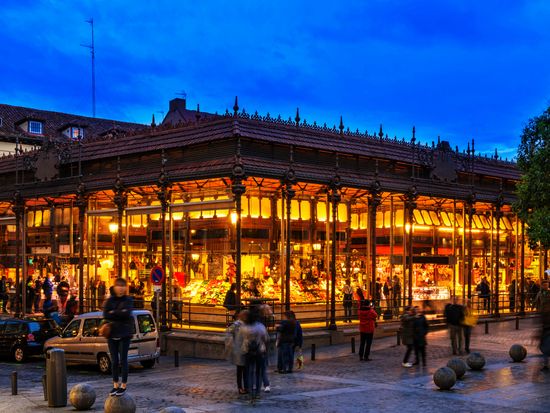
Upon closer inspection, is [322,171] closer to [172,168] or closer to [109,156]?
[172,168]

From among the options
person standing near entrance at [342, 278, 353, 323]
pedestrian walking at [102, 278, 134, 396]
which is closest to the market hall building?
person standing near entrance at [342, 278, 353, 323]

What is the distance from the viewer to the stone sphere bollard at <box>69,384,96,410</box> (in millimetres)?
13930

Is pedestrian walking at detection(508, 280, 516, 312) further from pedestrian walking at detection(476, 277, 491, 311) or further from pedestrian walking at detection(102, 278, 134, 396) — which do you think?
pedestrian walking at detection(102, 278, 134, 396)

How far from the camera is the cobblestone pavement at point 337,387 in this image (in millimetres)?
14383

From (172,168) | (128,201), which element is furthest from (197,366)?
(128,201)

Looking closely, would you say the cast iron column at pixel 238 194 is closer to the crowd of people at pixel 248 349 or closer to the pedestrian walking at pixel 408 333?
the pedestrian walking at pixel 408 333

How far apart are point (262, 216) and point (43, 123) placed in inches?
1831

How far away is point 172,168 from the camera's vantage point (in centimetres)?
2697

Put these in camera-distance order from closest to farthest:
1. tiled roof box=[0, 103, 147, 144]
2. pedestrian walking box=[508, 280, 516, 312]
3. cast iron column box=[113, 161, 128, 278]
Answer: cast iron column box=[113, 161, 128, 278] → pedestrian walking box=[508, 280, 516, 312] → tiled roof box=[0, 103, 147, 144]

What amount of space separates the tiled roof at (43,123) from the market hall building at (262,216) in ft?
97.6

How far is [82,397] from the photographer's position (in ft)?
45.6

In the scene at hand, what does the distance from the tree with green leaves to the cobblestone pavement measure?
755cm

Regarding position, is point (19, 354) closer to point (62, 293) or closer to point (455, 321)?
point (62, 293)

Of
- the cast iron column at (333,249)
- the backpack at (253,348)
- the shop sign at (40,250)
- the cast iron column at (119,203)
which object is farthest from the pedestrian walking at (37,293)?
the backpack at (253,348)
